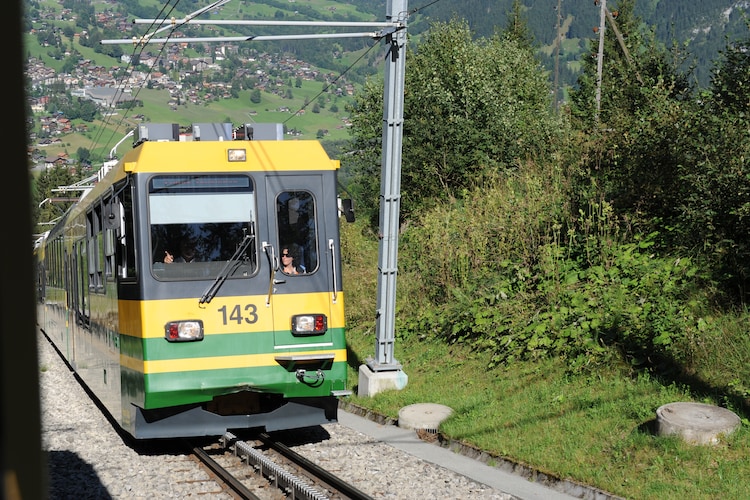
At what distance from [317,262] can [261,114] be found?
11492 cm

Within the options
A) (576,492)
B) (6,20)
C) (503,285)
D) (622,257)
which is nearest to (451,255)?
(503,285)

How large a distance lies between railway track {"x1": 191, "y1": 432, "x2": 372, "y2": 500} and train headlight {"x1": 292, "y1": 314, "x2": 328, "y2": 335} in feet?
4.13

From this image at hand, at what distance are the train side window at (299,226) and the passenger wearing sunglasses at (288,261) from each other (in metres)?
0.04

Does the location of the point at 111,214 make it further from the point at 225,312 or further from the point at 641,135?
the point at 641,135

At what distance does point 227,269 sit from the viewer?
9477 millimetres

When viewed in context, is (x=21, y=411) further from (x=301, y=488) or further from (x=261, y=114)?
(x=261, y=114)

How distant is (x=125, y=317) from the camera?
9.84 m

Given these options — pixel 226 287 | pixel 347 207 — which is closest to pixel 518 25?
pixel 347 207

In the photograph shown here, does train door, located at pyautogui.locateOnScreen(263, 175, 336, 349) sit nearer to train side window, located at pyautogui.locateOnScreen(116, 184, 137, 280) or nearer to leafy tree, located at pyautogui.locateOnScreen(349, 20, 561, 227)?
train side window, located at pyautogui.locateOnScreen(116, 184, 137, 280)

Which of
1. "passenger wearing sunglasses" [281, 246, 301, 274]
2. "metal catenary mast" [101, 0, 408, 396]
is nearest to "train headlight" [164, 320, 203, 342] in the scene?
"passenger wearing sunglasses" [281, 246, 301, 274]

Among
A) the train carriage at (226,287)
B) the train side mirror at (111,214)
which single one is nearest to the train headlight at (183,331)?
the train carriage at (226,287)

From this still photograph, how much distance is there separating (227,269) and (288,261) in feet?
2.17

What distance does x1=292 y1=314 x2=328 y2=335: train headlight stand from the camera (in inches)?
375

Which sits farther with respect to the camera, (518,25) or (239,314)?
(518,25)
